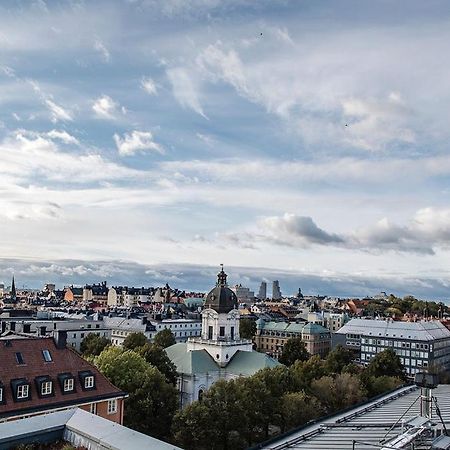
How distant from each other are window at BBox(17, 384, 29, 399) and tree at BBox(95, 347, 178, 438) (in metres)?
12.8

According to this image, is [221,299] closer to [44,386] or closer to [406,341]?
[44,386]

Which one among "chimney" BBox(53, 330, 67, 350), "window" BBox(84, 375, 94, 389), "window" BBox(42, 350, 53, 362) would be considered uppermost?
"chimney" BBox(53, 330, 67, 350)

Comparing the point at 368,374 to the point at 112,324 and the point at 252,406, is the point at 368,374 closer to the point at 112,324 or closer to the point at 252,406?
the point at 252,406

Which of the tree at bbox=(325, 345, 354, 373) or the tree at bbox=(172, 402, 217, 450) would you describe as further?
the tree at bbox=(325, 345, 354, 373)

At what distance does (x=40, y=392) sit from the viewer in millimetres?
38094

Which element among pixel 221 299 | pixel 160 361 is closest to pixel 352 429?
pixel 160 361

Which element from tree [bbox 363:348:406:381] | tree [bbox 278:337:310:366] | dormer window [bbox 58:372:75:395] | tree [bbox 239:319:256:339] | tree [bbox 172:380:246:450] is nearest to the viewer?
dormer window [bbox 58:372:75:395]

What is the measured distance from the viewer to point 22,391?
3716 cm

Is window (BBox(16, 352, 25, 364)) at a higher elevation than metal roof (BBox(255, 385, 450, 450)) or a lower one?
higher

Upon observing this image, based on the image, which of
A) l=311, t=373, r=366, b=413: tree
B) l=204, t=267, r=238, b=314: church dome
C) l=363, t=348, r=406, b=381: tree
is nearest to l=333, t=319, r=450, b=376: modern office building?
l=363, t=348, r=406, b=381: tree

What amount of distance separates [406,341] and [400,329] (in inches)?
114

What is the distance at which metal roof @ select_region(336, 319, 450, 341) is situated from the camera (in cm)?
10329

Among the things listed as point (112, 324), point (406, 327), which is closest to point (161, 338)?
point (112, 324)

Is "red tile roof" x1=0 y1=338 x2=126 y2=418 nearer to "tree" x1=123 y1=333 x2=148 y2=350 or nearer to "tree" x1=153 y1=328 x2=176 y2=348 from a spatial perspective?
"tree" x1=123 y1=333 x2=148 y2=350
